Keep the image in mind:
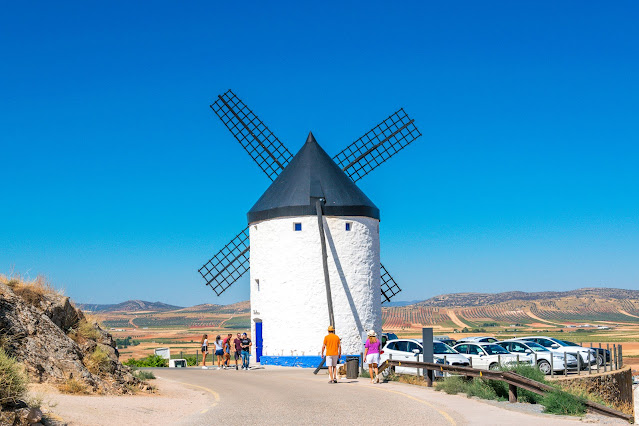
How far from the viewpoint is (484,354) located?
28.2 meters

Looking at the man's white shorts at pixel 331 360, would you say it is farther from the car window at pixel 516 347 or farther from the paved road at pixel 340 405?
the car window at pixel 516 347

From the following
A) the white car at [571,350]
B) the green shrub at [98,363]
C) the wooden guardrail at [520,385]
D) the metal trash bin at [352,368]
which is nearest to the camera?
the wooden guardrail at [520,385]

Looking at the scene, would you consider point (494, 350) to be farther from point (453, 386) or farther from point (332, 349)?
point (453, 386)

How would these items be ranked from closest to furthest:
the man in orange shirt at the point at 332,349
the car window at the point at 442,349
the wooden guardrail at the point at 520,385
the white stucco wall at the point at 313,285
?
the wooden guardrail at the point at 520,385
the man in orange shirt at the point at 332,349
the car window at the point at 442,349
the white stucco wall at the point at 313,285

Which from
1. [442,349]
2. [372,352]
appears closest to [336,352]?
[372,352]

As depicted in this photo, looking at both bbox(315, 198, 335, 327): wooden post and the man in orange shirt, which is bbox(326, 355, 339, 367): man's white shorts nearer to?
the man in orange shirt

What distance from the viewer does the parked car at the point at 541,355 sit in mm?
27547

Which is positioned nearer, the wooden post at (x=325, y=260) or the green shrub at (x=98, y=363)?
the green shrub at (x=98, y=363)

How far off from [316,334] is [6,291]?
16779 millimetres

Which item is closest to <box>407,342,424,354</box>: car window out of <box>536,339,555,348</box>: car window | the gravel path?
the gravel path

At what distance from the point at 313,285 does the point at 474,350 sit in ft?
24.9

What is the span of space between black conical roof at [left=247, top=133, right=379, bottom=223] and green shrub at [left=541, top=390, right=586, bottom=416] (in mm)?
17986

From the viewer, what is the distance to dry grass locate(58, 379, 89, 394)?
15.7m

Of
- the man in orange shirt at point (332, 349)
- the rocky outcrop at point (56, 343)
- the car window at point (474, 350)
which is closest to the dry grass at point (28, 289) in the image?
the rocky outcrop at point (56, 343)
